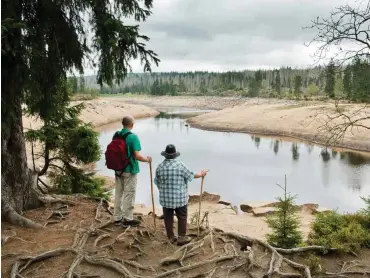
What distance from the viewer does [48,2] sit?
6879 millimetres

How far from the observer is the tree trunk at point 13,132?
614 centimetres

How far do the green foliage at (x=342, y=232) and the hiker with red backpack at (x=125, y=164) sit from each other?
3618 millimetres

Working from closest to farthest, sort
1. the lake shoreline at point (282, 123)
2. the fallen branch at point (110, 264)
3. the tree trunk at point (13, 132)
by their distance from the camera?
the fallen branch at point (110, 264) → the tree trunk at point (13, 132) → the lake shoreline at point (282, 123)

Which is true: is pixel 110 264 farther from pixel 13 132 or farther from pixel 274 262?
pixel 13 132

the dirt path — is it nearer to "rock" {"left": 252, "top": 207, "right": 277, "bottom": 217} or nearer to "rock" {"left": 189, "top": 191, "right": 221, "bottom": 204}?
"rock" {"left": 252, "top": 207, "right": 277, "bottom": 217}

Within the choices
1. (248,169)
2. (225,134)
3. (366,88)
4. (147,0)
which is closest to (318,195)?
(248,169)

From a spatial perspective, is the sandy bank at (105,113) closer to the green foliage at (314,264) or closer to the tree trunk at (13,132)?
the tree trunk at (13,132)

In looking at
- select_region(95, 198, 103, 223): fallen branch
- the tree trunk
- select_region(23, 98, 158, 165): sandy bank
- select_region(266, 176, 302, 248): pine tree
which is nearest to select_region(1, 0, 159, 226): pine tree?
the tree trunk

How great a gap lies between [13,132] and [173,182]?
Result: 3.44 meters

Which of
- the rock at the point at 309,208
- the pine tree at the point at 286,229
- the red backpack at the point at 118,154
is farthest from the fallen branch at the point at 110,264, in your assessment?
the rock at the point at 309,208

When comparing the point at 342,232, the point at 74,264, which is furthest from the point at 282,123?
the point at 74,264

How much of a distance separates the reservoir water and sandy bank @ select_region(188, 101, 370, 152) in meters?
2.79

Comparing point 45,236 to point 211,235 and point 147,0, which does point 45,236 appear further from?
point 147,0

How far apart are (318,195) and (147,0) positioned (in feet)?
57.5
